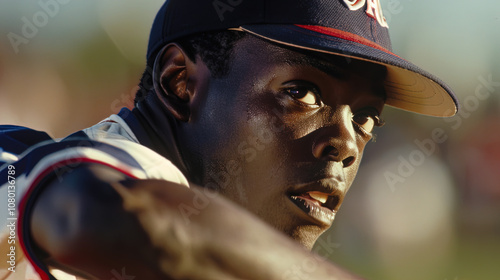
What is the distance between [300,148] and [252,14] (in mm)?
432

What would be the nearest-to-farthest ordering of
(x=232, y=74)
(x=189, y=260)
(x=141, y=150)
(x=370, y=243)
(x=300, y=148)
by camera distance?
(x=189, y=260), (x=141, y=150), (x=300, y=148), (x=232, y=74), (x=370, y=243)

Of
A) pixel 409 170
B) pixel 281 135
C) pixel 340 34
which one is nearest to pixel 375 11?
pixel 340 34

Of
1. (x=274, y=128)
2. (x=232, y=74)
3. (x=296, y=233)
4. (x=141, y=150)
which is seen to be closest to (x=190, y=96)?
(x=232, y=74)

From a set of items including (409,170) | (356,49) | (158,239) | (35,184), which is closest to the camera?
(158,239)

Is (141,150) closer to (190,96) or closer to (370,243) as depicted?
(190,96)

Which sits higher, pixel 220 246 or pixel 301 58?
pixel 220 246

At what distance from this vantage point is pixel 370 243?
7336mm

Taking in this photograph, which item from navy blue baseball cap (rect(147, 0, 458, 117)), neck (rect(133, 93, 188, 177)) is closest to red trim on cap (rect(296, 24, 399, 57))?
navy blue baseball cap (rect(147, 0, 458, 117))

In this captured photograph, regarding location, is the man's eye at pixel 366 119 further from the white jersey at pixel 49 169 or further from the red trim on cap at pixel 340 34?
the white jersey at pixel 49 169

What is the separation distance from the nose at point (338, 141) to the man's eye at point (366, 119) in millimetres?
111

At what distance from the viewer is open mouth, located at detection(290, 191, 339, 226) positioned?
1.79 m

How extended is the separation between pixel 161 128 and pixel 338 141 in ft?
1.88

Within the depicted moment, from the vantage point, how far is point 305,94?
1858 mm

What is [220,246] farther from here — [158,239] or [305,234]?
[305,234]
